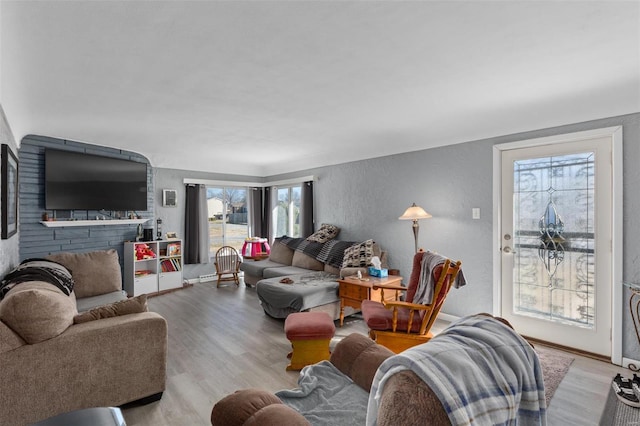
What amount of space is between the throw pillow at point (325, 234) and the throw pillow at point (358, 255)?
2.40 feet

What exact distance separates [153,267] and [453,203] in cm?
480

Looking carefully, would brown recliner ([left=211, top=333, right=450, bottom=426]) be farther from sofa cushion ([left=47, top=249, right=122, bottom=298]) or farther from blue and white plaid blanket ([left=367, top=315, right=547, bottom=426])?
sofa cushion ([left=47, top=249, right=122, bottom=298])

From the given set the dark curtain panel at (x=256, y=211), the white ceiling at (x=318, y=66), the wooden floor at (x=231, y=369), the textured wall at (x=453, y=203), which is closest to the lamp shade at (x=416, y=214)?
the textured wall at (x=453, y=203)

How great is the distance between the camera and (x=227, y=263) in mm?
6188

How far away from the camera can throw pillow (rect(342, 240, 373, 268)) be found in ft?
14.3

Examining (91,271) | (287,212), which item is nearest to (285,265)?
(287,212)

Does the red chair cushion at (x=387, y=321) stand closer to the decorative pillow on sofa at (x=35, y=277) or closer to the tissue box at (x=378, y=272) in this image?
the tissue box at (x=378, y=272)

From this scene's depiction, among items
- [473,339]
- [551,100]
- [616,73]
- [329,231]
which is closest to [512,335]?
[473,339]

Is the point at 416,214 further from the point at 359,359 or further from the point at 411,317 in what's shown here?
the point at 359,359

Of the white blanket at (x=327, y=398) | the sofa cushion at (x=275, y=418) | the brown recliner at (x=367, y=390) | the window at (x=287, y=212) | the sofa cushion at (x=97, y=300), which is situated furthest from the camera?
the window at (x=287, y=212)

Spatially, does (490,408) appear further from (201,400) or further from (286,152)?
(286,152)

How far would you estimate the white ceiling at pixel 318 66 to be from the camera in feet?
5.35

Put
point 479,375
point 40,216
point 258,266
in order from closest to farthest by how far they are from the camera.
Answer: point 479,375 < point 40,216 < point 258,266

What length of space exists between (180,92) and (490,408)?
2880mm
